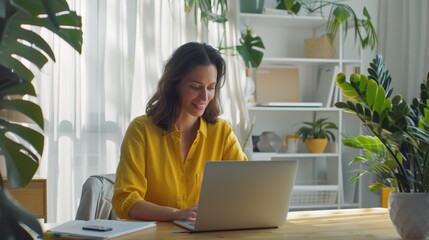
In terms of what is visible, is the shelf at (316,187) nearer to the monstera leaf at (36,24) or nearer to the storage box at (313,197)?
the storage box at (313,197)

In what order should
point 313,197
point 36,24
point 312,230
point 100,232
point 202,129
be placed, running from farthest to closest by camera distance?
point 313,197
point 202,129
point 312,230
point 100,232
point 36,24

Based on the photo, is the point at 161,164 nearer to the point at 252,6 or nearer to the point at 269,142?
the point at 269,142

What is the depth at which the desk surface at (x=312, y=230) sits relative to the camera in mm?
1829

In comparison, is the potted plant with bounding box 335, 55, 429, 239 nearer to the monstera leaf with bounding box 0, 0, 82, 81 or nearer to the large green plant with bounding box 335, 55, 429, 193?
the large green plant with bounding box 335, 55, 429, 193

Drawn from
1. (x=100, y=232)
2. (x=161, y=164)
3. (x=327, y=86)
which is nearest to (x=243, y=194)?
(x=100, y=232)

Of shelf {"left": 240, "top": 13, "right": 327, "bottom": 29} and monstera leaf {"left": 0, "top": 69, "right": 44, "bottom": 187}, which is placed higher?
shelf {"left": 240, "top": 13, "right": 327, "bottom": 29}

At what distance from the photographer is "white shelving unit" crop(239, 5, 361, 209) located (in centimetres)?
409

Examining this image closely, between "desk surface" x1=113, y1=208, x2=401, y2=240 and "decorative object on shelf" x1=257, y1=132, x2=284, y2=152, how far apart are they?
5.94ft

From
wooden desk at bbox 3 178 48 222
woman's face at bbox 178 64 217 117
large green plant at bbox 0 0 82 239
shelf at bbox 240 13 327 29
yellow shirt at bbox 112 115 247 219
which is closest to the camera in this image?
large green plant at bbox 0 0 82 239

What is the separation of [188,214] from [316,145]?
7.21 feet

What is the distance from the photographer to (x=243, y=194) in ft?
6.11

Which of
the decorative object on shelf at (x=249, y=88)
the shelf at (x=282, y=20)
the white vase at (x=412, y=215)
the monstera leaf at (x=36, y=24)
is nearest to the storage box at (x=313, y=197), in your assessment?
the decorative object on shelf at (x=249, y=88)

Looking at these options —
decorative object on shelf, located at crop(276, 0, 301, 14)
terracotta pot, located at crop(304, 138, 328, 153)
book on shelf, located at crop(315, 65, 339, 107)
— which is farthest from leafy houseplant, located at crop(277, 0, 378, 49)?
terracotta pot, located at crop(304, 138, 328, 153)

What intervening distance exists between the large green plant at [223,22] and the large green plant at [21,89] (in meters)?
2.80
